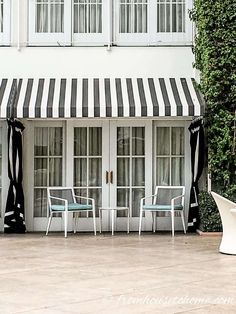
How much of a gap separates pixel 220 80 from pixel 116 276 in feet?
18.6

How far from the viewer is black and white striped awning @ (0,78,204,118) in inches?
472

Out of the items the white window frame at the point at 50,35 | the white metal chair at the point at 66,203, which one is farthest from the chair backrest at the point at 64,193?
the white window frame at the point at 50,35

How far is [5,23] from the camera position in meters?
13.2

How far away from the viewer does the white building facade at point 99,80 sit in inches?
513

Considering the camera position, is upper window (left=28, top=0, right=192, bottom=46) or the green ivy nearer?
the green ivy

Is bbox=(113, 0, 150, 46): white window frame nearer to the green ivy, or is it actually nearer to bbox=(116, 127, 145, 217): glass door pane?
the green ivy

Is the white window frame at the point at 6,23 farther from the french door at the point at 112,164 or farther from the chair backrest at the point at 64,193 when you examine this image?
the chair backrest at the point at 64,193

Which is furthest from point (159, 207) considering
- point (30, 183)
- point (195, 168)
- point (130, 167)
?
point (30, 183)

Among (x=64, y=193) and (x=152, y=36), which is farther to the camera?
(x=152, y=36)

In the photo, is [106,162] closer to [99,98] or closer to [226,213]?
[99,98]

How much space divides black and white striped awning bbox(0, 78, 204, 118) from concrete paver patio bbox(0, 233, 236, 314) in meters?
2.24

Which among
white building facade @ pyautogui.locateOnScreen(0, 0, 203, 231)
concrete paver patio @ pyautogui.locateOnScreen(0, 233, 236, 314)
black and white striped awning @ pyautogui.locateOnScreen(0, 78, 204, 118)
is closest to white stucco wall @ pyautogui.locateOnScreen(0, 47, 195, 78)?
white building facade @ pyautogui.locateOnScreen(0, 0, 203, 231)

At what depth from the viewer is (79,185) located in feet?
43.0

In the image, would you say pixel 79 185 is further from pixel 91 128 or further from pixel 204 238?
pixel 204 238
